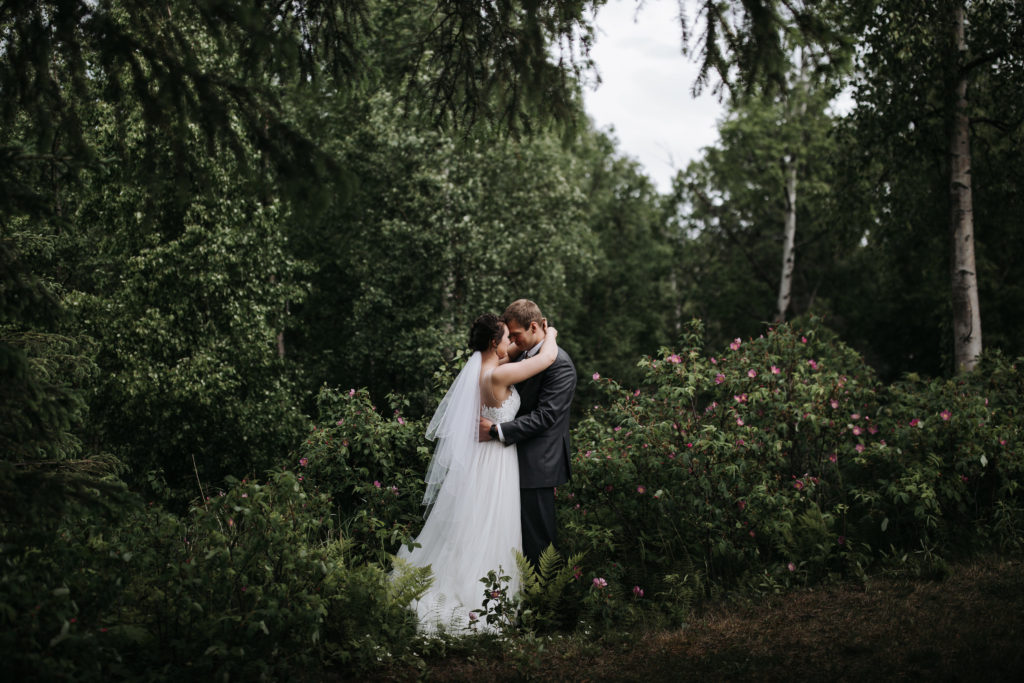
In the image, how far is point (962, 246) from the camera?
10234 mm

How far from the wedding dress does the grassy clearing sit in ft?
1.99

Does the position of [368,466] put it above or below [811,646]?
above

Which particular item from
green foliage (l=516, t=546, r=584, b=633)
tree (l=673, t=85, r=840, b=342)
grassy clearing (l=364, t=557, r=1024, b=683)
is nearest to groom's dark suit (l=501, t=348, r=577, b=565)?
green foliage (l=516, t=546, r=584, b=633)

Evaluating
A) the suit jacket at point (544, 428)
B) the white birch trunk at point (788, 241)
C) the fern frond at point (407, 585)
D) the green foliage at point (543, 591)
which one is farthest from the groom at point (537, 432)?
the white birch trunk at point (788, 241)

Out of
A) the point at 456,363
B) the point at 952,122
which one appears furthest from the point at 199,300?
the point at 952,122

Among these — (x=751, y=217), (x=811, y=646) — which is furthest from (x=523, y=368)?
(x=751, y=217)

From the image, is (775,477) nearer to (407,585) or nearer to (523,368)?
(523,368)

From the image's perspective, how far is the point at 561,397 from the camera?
5.57 m

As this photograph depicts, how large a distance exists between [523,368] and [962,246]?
7534 millimetres

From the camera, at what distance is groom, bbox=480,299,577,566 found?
18.2 ft

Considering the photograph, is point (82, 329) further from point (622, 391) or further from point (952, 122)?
point (952, 122)

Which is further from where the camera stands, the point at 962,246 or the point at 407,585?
the point at 962,246

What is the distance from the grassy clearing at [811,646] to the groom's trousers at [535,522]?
2.60 ft

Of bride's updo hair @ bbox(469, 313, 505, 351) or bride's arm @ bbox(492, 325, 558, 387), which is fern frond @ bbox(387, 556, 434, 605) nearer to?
bride's arm @ bbox(492, 325, 558, 387)
